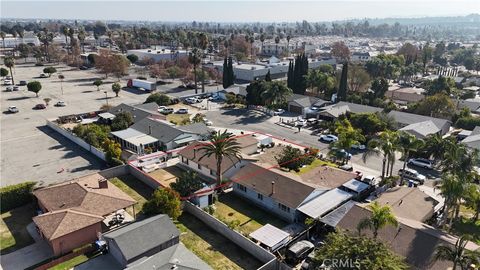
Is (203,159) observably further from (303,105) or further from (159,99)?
(159,99)

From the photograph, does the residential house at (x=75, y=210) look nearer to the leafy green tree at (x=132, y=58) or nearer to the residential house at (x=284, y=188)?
the residential house at (x=284, y=188)

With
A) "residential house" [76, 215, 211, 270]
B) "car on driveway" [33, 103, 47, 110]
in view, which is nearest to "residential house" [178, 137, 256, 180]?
"residential house" [76, 215, 211, 270]

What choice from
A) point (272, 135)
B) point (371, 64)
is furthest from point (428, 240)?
point (371, 64)

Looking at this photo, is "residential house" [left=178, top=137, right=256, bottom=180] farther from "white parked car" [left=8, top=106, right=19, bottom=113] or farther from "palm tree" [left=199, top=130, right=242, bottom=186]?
"white parked car" [left=8, top=106, right=19, bottom=113]

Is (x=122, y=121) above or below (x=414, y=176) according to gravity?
above

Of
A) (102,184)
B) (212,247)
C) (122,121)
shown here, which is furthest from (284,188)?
(122,121)

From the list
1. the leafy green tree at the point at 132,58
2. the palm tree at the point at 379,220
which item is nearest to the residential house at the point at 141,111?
the palm tree at the point at 379,220

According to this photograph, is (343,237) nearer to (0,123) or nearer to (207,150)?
(207,150)
